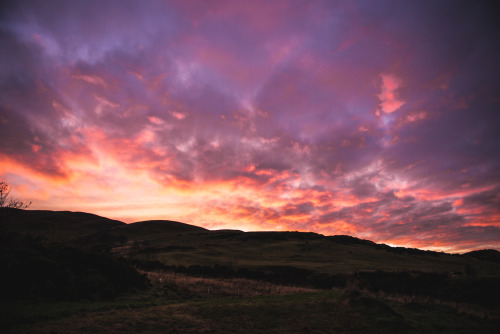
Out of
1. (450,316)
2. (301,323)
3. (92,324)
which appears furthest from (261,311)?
(450,316)

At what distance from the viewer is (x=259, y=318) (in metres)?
16.5

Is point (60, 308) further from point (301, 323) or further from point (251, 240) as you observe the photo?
point (251, 240)

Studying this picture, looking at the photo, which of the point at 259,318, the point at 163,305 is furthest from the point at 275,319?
the point at 163,305

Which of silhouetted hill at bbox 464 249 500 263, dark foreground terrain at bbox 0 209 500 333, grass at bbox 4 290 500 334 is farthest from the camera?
silhouetted hill at bbox 464 249 500 263

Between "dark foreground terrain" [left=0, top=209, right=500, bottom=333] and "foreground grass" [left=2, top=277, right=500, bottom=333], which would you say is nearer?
"foreground grass" [left=2, top=277, right=500, bottom=333]

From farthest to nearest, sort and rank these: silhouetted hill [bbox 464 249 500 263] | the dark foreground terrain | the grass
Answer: silhouetted hill [bbox 464 249 500 263], the dark foreground terrain, the grass

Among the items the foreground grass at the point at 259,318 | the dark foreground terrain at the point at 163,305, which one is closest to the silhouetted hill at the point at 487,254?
the dark foreground terrain at the point at 163,305

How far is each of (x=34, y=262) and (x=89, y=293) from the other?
4.88 meters

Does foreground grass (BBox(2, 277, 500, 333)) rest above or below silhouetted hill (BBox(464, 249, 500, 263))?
below

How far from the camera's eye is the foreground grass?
1418 cm

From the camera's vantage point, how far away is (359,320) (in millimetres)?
15562

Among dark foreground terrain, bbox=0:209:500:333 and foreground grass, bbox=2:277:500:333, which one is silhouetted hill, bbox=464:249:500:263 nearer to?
dark foreground terrain, bbox=0:209:500:333

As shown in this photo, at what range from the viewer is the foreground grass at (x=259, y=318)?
46.5ft

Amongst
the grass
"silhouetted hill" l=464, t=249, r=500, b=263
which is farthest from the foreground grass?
"silhouetted hill" l=464, t=249, r=500, b=263
